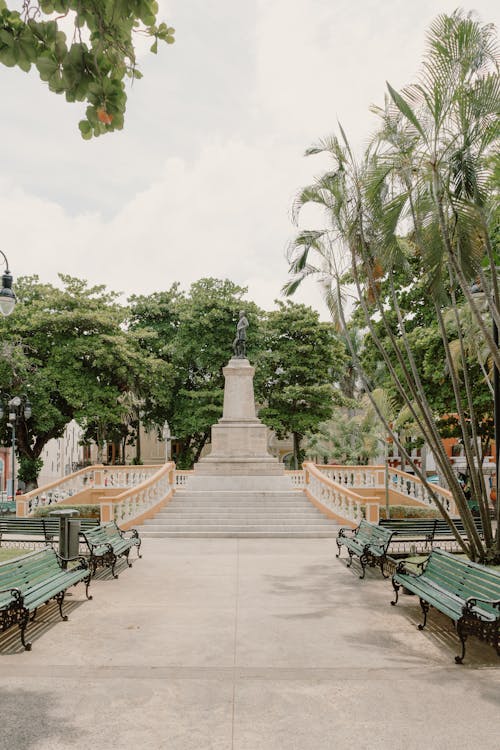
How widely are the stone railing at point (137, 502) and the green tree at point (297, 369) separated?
17847 mm

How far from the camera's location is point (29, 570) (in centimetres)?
825

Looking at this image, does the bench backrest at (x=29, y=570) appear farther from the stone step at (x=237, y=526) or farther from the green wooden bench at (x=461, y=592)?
the stone step at (x=237, y=526)

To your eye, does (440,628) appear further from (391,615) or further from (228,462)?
(228,462)

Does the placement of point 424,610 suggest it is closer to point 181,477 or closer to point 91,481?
point 181,477

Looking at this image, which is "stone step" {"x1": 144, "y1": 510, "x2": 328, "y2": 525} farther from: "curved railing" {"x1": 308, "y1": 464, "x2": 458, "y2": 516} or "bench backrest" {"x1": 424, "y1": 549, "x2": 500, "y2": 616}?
"bench backrest" {"x1": 424, "y1": 549, "x2": 500, "y2": 616}

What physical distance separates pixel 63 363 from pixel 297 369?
1466 cm

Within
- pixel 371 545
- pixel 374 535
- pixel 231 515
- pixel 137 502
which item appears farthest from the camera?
pixel 137 502

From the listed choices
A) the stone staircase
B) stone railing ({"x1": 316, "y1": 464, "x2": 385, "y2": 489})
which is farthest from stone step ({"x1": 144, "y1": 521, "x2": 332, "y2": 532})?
stone railing ({"x1": 316, "y1": 464, "x2": 385, "y2": 489})

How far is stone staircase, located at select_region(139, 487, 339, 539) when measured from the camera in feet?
60.3

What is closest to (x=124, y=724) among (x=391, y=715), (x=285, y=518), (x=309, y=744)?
(x=309, y=744)

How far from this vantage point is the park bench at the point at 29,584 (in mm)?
7041

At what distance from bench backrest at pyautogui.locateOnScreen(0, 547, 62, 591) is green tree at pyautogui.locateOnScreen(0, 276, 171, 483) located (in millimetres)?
24205

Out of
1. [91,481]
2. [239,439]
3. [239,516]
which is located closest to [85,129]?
[239,516]

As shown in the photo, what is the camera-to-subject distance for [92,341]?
1331 inches
